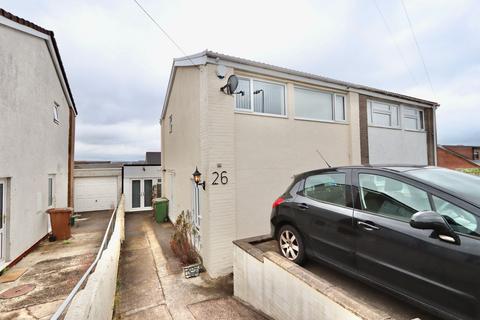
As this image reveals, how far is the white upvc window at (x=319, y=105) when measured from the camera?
284 inches

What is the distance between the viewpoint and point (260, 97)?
6.57 meters

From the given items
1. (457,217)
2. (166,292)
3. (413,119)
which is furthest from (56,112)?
(413,119)

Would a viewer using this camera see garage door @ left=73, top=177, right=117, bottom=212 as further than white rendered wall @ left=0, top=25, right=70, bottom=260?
Yes

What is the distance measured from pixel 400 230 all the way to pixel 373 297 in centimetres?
102

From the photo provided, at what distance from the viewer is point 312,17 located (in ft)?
20.9

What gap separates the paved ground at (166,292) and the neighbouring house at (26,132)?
2953mm

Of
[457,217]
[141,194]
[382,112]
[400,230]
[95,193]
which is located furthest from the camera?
[95,193]

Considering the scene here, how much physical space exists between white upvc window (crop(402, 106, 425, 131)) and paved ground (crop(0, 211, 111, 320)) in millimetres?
12897

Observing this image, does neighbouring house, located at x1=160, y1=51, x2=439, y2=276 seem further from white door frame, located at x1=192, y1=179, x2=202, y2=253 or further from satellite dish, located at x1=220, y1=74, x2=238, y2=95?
satellite dish, located at x1=220, y1=74, x2=238, y2=95

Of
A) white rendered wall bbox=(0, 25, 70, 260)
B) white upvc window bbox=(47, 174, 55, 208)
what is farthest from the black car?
white upvc window bbox=(47, 174, 55, 208)

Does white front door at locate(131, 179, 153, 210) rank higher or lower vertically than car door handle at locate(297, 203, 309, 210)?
lower

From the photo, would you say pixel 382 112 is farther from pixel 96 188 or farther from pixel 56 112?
pixel 96 188

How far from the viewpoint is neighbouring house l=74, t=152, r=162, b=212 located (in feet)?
48.2

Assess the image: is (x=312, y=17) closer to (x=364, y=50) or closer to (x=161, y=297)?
(x=364, y=50)
